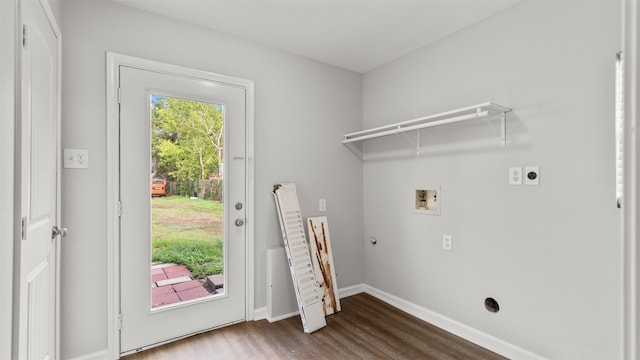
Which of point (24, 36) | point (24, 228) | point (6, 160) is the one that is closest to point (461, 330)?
point (24, 228)

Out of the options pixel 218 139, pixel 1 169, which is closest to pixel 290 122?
pixel 218 139

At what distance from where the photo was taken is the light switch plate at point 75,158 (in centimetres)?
196

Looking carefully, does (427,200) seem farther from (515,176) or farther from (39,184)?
(39,184)

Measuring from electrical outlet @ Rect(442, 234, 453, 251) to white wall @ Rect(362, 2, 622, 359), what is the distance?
0.12 feet

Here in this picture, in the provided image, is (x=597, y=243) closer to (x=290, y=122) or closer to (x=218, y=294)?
(x=290, y=122)

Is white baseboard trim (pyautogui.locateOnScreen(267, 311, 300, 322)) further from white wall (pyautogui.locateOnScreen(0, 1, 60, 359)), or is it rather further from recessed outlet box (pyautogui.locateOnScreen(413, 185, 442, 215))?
white wall (pyautogui.locateOnScreen(0, 1, 60, 359))

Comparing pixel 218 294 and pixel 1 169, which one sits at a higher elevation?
pixel 1 169

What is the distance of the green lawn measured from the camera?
229 centimetres

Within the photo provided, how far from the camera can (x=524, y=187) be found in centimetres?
210

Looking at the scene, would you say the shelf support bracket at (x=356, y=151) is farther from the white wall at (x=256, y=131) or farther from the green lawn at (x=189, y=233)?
the green lawn at (x=189, y=233)

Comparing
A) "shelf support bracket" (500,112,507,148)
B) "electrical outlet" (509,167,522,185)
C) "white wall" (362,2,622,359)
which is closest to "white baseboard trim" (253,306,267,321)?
"white wall" (362,2,622,359)

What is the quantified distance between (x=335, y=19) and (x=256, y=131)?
112 centimetres

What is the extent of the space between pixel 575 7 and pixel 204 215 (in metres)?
2.89

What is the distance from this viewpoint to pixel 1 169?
41.2 inches
